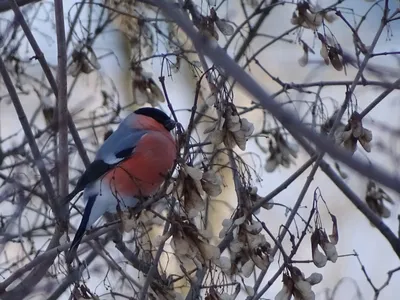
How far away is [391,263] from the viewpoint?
3.44 metres

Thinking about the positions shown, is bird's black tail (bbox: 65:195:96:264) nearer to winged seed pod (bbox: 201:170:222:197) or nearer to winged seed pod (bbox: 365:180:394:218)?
winged seed pod (bbox: 201:170:222:197)

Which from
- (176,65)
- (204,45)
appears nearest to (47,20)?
(176,65)

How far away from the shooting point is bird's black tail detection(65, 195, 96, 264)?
125 cm

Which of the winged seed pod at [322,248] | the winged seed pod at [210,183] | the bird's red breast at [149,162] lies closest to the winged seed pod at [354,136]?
the winged seed pod at [322,248]

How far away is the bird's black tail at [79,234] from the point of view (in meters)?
1.25

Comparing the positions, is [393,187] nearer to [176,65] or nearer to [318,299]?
[176,65]

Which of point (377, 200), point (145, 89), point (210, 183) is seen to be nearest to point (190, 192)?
point (210, 183)

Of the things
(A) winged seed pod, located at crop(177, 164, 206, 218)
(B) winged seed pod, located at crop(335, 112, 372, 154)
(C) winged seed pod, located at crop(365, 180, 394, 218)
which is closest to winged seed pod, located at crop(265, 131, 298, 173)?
(C) winged seed pod, located at crop(365, 180, 394, 218)

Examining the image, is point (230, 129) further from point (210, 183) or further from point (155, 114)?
point (155, 114)

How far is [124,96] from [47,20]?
105 cm

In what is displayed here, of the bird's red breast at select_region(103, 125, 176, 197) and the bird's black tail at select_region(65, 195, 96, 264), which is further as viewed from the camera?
the bird's red breast at select_region(103, 125, 176, 197)

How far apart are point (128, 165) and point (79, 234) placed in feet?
1.18

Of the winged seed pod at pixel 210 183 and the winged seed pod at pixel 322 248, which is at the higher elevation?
the winged seed pod at pixel 210 183

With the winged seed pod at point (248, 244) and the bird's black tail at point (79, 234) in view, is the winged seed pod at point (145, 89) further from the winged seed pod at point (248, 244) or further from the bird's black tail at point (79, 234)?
the winged seed pod at point (248, 244)
